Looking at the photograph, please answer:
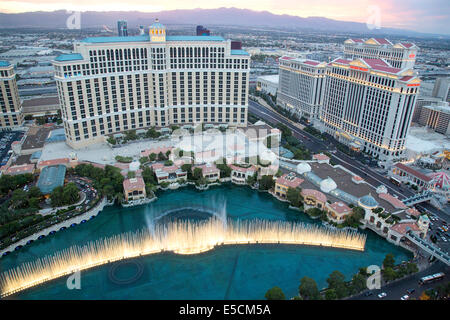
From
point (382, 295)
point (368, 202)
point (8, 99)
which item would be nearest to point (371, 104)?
point (368, 202)

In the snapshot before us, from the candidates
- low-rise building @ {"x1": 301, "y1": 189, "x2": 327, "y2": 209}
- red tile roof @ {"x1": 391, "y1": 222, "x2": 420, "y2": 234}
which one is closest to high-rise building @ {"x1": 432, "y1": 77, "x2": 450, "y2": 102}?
red tile roof @ {"x1": 391, "y1": 222, "x2": 420, "y2": 234}

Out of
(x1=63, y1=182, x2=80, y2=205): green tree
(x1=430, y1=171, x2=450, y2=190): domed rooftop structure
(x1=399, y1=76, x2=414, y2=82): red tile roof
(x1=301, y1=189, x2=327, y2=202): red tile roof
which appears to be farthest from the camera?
(x1=399, y1=76, x2=414, y2=82): red tile roof

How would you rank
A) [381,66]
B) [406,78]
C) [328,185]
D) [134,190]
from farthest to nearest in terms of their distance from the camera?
[381,66], [406,78], [328,185], [134,190]

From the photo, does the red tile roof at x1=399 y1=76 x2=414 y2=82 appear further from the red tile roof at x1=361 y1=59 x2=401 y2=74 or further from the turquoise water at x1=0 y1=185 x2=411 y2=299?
the turquoise water at x1=0 y1=185 x2=411 y2=299

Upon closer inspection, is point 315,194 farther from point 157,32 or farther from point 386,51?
point 386,51

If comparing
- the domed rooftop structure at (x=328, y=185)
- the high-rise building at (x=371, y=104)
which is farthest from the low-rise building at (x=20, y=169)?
the high-rise building at (x=371, y=104)
